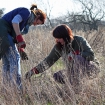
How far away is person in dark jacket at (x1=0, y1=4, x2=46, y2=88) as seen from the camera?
2.95 meters

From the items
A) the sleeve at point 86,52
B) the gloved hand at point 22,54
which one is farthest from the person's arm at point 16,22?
the sleeve at point 86,52

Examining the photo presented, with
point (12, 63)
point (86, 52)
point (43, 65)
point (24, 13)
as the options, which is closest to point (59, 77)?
point (43, 65)

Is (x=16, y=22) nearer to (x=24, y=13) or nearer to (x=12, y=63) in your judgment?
(x=24, y=13)

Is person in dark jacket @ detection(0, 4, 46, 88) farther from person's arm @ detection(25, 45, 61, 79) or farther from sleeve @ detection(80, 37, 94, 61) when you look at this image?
sleeve @ detection(80, 37, 94, 61)

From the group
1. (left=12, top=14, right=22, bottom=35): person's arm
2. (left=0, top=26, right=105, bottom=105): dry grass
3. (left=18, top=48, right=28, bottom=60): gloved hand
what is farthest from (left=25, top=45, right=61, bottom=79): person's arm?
(left=12, top=14, right=22, bottom=35): person's arm

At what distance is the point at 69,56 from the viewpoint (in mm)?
3201

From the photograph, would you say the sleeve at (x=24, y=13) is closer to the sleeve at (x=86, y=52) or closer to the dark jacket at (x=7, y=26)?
the dark jacket at (x=7, y=26)

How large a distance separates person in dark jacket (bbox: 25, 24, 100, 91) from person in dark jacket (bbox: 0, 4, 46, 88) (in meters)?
0.19

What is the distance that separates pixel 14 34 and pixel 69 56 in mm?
671

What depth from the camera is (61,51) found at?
3.40 m

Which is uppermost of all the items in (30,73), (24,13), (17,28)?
(24,13)

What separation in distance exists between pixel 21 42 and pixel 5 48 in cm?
19

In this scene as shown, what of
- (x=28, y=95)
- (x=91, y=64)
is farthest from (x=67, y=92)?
(x=91, y=64)

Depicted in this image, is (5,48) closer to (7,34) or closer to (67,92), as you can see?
(7,34)
